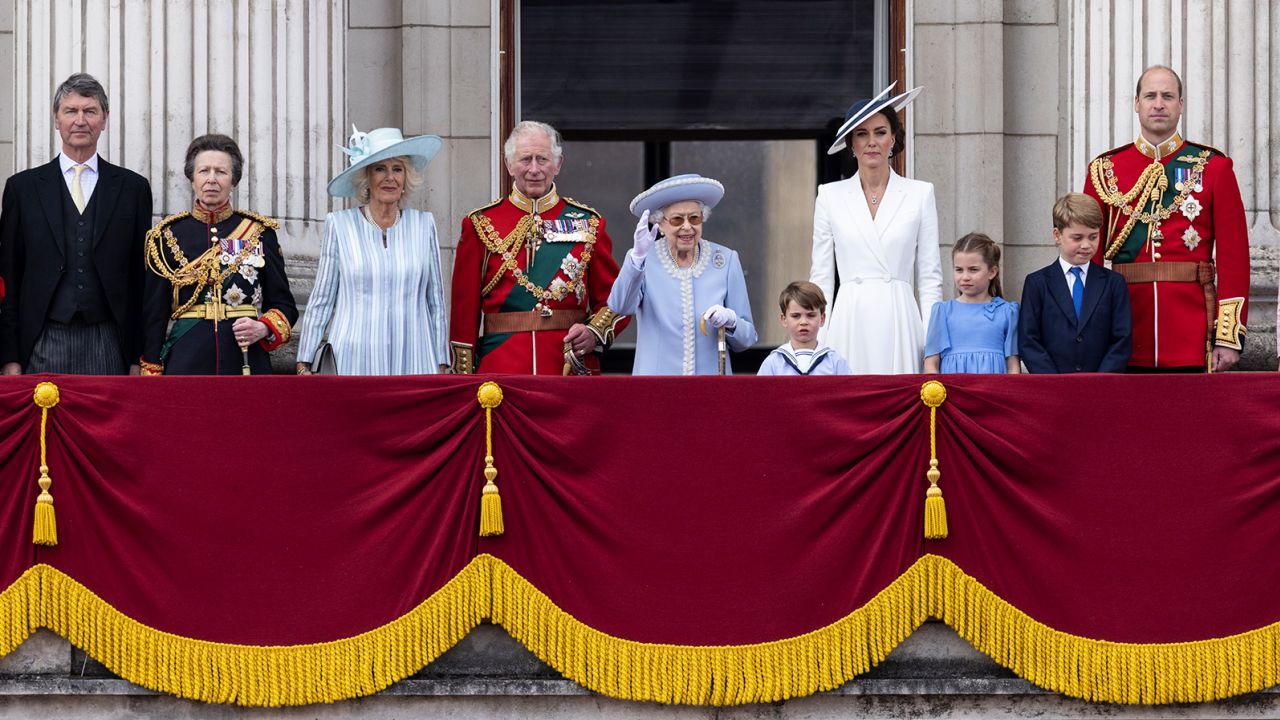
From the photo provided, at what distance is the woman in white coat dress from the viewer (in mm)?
7957

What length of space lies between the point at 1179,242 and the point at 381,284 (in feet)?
10.3

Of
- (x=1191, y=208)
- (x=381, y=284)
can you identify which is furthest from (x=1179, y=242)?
(x=381, y=284)

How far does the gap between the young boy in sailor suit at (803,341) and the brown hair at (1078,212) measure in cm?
99

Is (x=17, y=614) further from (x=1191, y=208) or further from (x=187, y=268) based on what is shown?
(x=1191, y=208)

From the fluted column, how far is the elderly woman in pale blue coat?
7.44ft

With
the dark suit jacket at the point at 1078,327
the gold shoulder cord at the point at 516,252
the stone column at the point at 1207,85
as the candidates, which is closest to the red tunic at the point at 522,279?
the gold shoulder cord at the point at 516,252

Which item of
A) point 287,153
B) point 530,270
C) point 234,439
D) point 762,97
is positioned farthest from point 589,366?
point 762,97

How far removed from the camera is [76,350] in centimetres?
784

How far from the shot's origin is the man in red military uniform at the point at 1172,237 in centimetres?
788

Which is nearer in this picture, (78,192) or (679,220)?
(679,220)

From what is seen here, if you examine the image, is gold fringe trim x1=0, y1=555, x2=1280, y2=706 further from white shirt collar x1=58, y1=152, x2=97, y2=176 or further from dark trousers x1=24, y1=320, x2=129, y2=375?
white shirt collar x1=58, y1=152, x2=97, y2=176

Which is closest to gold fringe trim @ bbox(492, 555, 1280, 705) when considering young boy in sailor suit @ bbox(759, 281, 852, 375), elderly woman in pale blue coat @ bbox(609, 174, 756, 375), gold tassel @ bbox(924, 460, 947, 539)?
gold tassel @ bbox(924, 460, 947, 539)

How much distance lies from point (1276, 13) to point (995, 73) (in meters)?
1.34

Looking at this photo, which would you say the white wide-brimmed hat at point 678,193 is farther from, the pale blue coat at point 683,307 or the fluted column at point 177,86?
the fluted column at point 177,86
